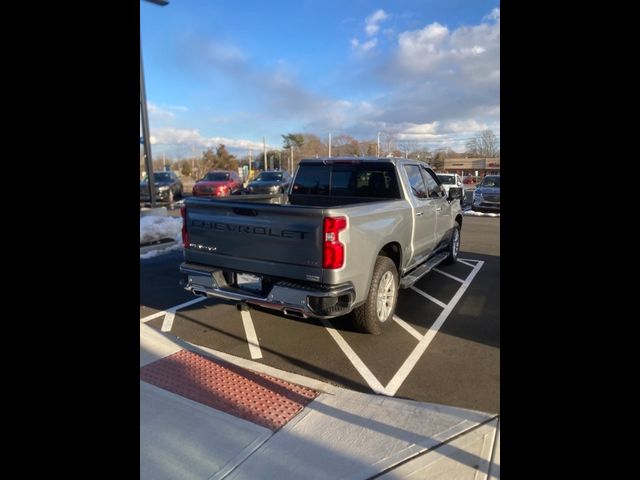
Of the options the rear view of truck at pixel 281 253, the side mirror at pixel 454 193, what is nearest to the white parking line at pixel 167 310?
the rear view of truck at pixel 281 253

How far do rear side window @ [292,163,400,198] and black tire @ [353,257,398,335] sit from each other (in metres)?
1.25

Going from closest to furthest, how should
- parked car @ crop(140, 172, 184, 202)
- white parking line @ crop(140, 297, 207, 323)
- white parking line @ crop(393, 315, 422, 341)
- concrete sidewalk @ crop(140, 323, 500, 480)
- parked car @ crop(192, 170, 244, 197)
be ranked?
1. concrete sidewalk @ crop(140, 323, 500, 480)
2. white parking line @ crop(393, 315, 422, 341)
3. white parking line @ crop(140, 297, 207, 323)
4. parked car @ crop(192, 170, 244, 197)
5. parked car @ crop(140, 172, 184, 202)

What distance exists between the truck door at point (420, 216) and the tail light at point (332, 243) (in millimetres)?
2001

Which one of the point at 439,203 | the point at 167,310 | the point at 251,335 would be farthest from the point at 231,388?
the point at 439,203

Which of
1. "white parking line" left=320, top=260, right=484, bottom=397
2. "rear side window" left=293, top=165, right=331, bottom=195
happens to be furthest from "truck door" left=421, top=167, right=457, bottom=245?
"rear side window" left=293, top=165, right=331, bottom=195

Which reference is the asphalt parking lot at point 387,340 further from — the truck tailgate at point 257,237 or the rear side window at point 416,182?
the rear side window at point 416,182

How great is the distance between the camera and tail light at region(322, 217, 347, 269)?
12.3ft

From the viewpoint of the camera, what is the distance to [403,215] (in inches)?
202

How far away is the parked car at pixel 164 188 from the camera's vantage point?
22.7 m

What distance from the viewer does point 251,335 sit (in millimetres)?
4773

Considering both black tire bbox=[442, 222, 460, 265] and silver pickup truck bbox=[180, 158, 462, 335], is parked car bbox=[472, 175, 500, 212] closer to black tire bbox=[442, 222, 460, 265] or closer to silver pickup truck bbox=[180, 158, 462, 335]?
black tire bbox=[442, 222, 460, 265]
